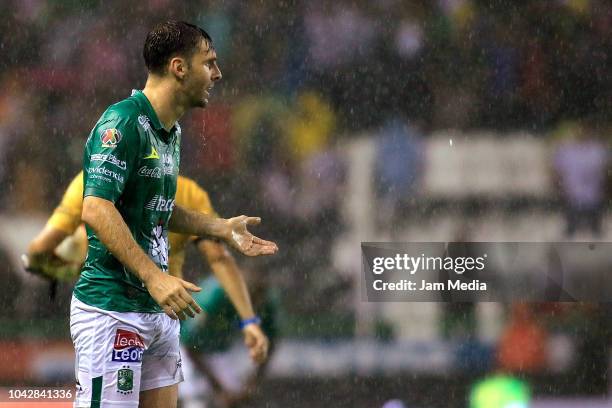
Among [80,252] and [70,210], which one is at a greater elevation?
[70,210]

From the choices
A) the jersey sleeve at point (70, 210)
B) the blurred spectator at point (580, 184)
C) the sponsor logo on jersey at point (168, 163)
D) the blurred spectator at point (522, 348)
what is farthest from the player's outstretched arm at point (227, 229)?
the blurred spectator at point (580, 184)

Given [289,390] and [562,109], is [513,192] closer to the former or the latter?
[562,109]

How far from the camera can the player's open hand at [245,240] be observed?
3.50 metres

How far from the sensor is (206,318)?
20.6ft

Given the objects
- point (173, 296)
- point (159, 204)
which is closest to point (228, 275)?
point (159, 204)

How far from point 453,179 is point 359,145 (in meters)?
0.58

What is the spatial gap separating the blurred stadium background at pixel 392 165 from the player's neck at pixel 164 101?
108 inches

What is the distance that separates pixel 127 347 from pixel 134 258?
392 millimetres

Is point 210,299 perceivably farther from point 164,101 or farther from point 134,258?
point 134,258

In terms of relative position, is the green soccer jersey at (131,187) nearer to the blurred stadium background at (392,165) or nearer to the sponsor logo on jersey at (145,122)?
the sponsor logo on jersey at (145,122)

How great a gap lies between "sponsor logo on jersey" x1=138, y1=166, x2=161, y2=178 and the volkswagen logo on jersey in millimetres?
493

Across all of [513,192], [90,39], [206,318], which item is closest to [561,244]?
[513,192]

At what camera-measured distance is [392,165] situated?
625 centimetres

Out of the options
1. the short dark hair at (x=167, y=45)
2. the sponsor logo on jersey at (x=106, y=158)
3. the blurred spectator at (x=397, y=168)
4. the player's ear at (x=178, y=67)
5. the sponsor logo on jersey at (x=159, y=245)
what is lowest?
the sponsor logo on jersey at (x=159, y=245)
